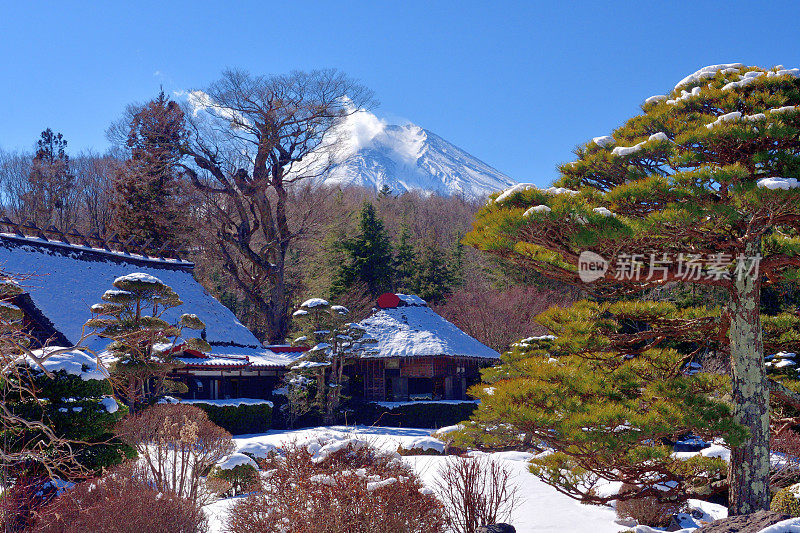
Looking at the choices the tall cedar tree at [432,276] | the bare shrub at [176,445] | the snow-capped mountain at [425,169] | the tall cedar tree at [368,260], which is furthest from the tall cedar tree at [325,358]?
the snow-capped mountain at [425,169]

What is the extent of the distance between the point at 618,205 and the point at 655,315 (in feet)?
6.11

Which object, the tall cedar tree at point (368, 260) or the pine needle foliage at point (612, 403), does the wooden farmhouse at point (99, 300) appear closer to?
the tall cedar tree at point (368, 260)

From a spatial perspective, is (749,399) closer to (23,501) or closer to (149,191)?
(23,501)

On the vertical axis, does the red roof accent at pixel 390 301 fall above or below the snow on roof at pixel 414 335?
above

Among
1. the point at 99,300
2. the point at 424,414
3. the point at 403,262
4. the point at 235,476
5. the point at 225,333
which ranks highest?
the point at 403,262

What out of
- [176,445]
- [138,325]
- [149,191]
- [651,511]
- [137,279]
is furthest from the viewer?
[149,191]

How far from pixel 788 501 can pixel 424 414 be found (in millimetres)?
15501

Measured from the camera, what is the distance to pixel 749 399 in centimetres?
654

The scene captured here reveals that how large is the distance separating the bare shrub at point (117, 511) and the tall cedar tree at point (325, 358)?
14.5m

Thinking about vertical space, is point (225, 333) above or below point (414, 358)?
above

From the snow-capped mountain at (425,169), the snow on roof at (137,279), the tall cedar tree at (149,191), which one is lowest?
the snow on roof at (137,279)

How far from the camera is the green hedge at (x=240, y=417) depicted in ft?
64.0

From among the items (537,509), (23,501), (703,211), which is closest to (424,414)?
(537,509)

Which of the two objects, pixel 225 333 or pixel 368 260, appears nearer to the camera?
pixel 225 333
